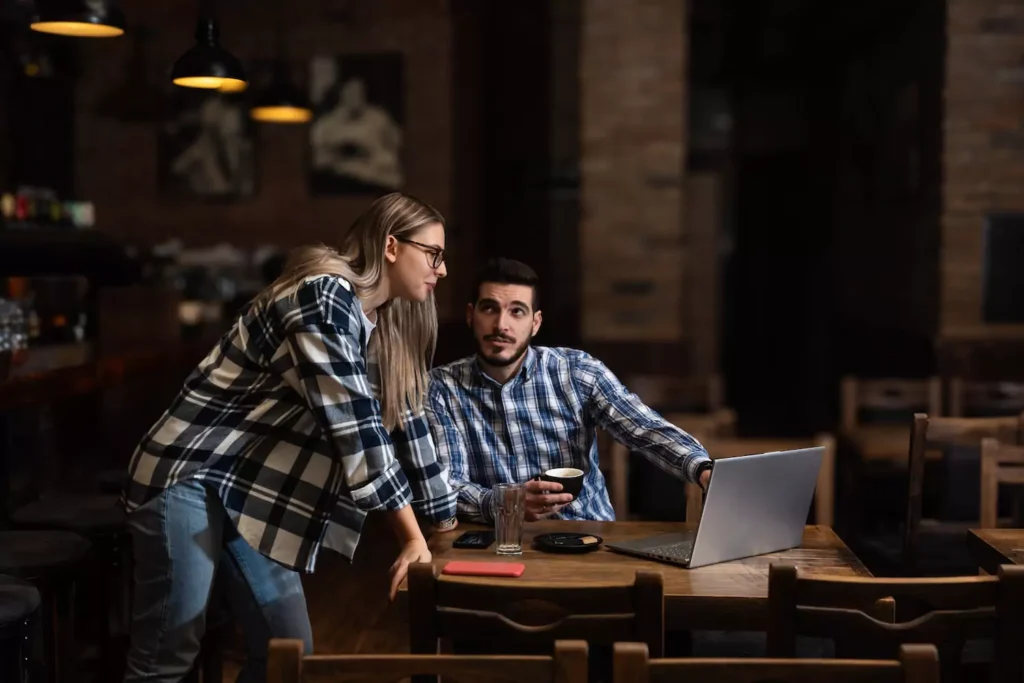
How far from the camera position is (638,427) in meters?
2.72

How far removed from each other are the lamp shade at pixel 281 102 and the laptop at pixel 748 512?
4974 millimetres

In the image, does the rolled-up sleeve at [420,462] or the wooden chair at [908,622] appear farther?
the rolled-up sleeve at [420,462]

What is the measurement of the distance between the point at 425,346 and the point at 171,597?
0.68m

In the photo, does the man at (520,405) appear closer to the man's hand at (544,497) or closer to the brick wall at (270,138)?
the man's hand at (544,497)

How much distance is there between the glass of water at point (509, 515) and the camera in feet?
7.30

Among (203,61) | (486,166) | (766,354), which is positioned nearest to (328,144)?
(486,166)

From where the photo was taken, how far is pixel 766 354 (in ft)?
33.8

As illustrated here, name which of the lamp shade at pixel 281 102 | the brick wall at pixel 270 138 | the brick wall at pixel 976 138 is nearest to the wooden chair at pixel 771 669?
Result: the brick wall at pixel 976 138

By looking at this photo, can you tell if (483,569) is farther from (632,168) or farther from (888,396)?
(632,168)

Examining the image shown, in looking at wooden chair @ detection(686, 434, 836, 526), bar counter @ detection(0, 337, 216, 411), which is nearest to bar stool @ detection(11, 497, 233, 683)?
bar counter @ detection(0, 337, 216, 411)

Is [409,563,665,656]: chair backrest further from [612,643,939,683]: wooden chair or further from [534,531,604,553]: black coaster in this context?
[534,531,604,553]: black coaster

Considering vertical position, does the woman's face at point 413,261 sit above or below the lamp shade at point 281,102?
below

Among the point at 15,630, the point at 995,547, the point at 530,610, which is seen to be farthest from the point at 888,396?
the point at 15,630

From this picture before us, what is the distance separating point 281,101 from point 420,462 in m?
Result: 4.90
